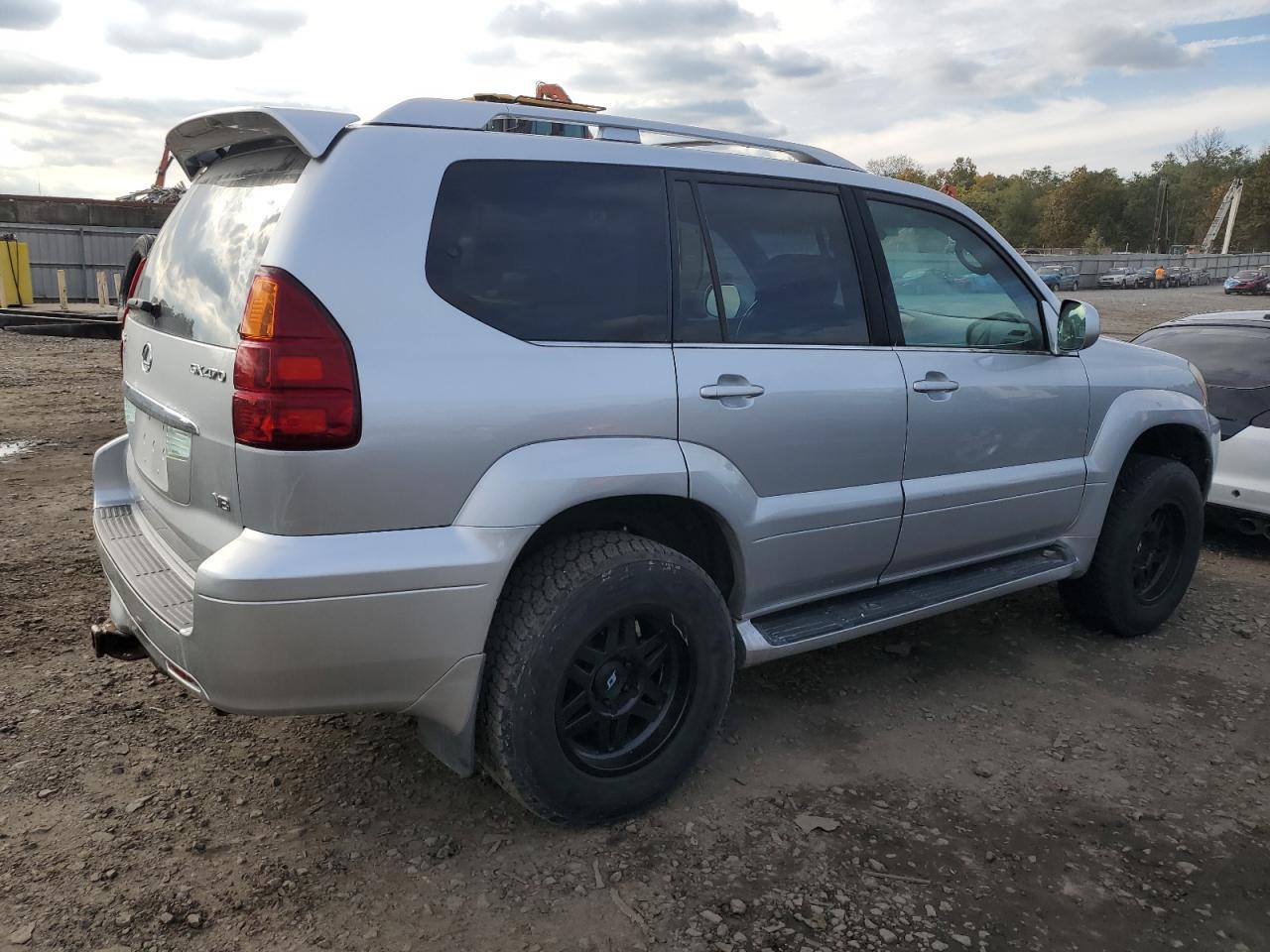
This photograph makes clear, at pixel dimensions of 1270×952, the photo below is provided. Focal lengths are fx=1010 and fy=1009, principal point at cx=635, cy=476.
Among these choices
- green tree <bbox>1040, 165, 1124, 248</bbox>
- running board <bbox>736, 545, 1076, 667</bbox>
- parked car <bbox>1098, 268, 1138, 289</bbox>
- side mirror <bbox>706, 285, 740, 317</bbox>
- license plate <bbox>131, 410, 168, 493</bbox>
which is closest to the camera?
license plate <bbox>131, 410, 168, 493</bbox>

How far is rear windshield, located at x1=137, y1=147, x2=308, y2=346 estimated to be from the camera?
8.16 ft

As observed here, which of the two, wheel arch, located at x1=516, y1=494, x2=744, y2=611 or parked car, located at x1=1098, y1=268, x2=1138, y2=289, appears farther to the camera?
parked car, located at x1=1098, y1=268, x2=1138, y2=289

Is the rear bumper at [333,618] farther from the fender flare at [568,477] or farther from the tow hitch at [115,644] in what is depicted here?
the tow hitch at [115,644]

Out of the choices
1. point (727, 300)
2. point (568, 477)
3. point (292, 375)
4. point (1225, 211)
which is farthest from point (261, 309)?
point (1225, 211)

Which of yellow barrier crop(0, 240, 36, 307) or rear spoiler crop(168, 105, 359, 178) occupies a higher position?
rear spoiler crop(168, 105, 359, 178)

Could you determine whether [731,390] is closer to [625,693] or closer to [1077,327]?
[625,693]

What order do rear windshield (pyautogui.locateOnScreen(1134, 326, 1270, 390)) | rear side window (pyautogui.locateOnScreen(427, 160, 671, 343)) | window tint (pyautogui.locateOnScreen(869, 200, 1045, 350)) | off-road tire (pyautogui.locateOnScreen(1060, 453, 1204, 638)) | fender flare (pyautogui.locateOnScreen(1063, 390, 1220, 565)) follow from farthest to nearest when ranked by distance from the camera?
rear windshield (pyautogui.locateOnScreen(1134, 326, 1270, 390))
off-road tire (pyautogui.locateOnScreen(1060, 453, 1204, 638))
fender flare (pyautogui.locateOnScreen(1063, 390, 1220, 565))
window tint (pyautogui.locateOnScreen(869, 200, 1045, 350))
rear side window (pyautogui.locateOnScreen(427, 160, 671, 343))

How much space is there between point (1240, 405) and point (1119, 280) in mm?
53012

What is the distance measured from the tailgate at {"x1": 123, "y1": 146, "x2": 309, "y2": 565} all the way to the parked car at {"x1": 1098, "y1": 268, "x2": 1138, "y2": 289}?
57.5 meters

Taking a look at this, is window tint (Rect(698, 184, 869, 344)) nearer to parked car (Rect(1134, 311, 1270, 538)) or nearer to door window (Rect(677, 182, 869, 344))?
door window (Rect(677, 182, 869, 344))

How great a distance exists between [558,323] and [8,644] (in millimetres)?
2762

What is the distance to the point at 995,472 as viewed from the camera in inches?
149

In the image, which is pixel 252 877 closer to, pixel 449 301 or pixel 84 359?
pixel 449 301

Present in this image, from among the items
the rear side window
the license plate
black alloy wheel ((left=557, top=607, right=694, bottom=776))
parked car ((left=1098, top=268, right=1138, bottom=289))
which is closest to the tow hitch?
the license plate
